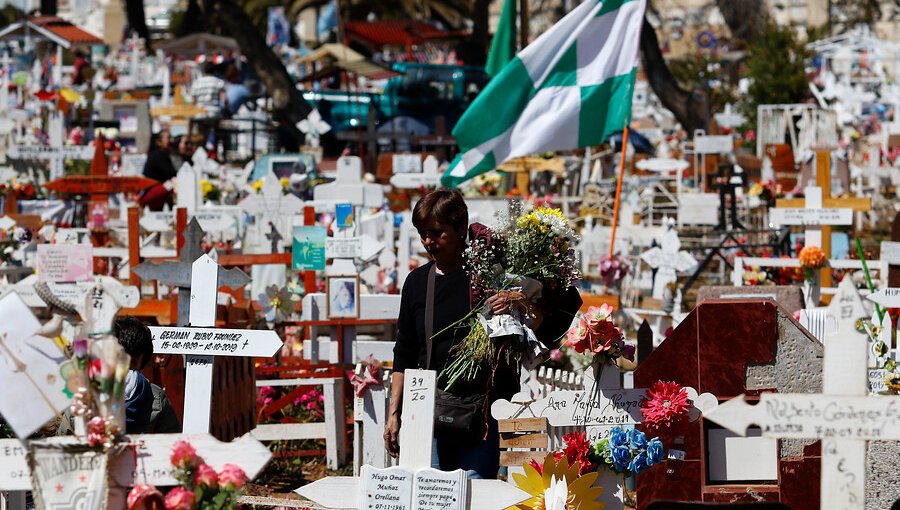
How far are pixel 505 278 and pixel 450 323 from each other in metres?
0.26

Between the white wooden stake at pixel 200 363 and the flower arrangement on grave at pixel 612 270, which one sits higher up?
the flower arrangement on grave at pixel 612 270

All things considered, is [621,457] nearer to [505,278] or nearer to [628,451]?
[628,451]

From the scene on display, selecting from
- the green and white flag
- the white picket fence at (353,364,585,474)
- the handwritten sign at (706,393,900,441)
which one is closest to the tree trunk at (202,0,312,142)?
the green and white flag

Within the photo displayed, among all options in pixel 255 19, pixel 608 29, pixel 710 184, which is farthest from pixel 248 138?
pixel 255 19

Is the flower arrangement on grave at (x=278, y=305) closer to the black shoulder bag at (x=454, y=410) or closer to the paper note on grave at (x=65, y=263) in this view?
the paper note on grave at (x=65, y=263)

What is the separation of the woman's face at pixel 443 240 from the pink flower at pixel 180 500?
1399 millimetres

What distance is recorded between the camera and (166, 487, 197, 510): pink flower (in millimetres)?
4160

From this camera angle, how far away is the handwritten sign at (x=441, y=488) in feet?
15.6

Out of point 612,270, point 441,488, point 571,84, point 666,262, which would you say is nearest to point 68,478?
point 441,488

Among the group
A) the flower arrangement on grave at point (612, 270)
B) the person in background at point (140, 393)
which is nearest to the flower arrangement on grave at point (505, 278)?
the person in background at point (140, 393)

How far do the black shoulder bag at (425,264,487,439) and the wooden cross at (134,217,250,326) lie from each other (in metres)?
2.01

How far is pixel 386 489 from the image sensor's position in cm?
483

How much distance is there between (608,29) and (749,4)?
24317 millimetres

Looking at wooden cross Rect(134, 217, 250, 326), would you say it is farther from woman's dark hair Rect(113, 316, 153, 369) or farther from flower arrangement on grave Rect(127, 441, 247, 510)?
flower arrangement on grave Rect(127, 441, 247, 510)
